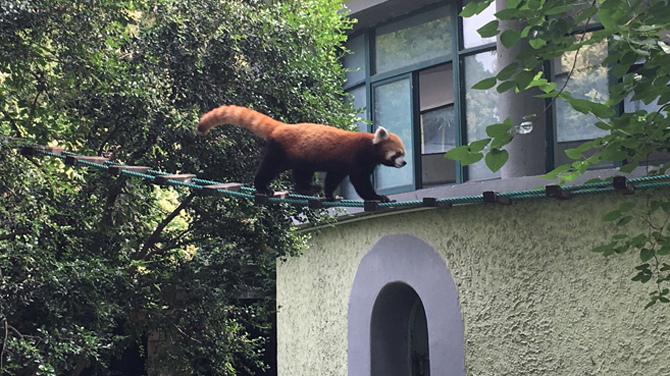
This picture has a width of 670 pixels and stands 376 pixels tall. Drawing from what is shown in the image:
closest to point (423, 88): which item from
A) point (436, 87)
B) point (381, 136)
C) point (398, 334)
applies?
point (436, 87)

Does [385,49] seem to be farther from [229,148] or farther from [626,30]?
[626,30]

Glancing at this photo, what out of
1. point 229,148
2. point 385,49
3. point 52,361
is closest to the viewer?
point 52,361

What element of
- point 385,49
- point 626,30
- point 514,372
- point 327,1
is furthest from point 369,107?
point 626,30

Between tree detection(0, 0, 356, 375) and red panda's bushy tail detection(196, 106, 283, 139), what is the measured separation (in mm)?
1664

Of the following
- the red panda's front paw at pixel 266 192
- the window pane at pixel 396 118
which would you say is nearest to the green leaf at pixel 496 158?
the red panda's front paw at pixel 266 192

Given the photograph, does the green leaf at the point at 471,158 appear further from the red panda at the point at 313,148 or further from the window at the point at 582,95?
the window at the point at 582,95

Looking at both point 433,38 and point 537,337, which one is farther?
point 433,38

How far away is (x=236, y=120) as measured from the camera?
664 cm

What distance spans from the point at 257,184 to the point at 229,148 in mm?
2199

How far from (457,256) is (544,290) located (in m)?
1.24

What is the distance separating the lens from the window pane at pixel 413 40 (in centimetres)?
1027

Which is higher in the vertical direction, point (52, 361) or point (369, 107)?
point (369, 107)

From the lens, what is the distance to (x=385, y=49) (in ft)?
36.3

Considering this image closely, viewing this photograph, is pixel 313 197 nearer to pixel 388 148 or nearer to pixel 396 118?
pixel 388 148
